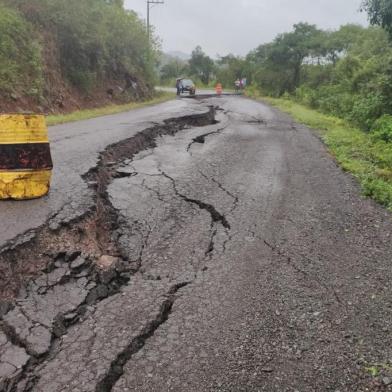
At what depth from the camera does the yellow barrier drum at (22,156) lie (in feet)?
14.1

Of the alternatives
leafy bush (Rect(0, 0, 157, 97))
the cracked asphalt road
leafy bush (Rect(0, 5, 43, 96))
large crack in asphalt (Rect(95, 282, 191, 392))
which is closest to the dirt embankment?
leafy bush (Rect(0, 0, 157, 97))

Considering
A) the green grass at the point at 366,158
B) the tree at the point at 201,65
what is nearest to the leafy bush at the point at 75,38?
the green grass at the point at 366,158

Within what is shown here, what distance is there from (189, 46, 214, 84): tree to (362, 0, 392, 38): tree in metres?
53.2

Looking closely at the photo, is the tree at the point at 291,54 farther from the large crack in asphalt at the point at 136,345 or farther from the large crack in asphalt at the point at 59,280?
the large crack in asphalt at the point at 136,345

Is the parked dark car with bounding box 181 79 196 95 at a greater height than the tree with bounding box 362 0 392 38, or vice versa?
the tree with bounding box 362 0 392 38

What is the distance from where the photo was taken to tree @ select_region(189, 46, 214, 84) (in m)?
63.1

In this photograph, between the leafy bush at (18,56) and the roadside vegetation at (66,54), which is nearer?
the leafy bush at (18,56)

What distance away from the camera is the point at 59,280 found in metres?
3.28

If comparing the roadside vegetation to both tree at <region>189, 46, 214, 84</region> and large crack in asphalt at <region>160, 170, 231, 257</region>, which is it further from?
tree at <region>189, 46, 214, 84</region>

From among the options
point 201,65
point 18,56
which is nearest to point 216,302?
point 18,56

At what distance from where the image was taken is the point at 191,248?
152 inches

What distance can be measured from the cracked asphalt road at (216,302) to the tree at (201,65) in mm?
59911

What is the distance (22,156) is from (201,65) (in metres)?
62.7

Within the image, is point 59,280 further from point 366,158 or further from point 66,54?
point 66,54
